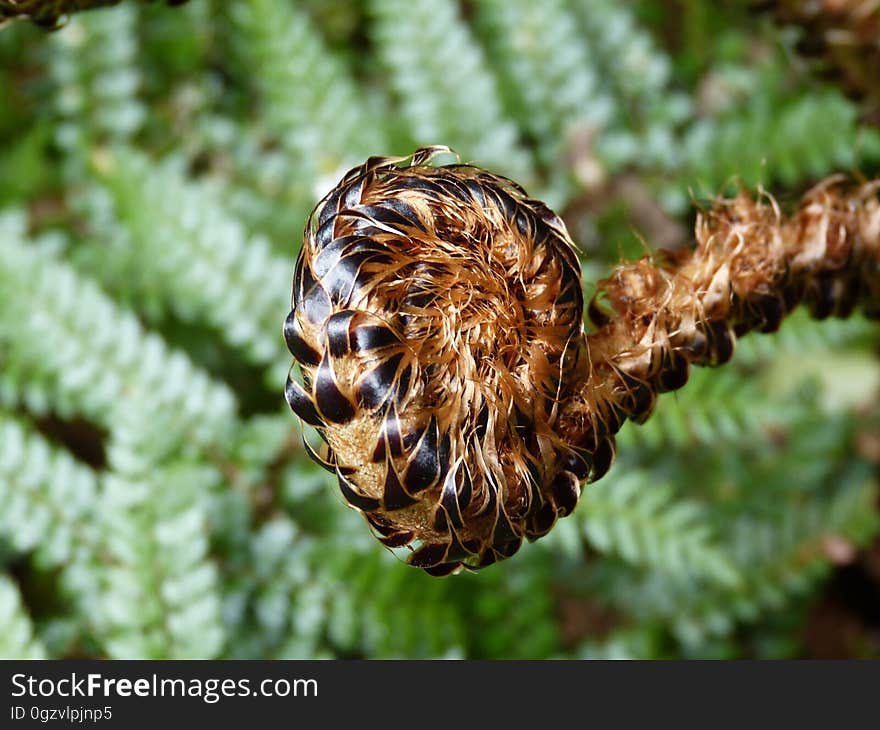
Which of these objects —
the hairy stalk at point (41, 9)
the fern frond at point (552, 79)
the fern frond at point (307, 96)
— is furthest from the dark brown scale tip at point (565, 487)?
the fern frond at point (552, 79)

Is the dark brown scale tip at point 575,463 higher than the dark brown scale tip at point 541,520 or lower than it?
higher

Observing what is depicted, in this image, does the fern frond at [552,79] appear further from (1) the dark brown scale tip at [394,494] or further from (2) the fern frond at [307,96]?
(1) the dark brown scale tip at [394,494]

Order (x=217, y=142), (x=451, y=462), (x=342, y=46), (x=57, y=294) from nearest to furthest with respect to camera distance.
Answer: (x=451, y=462) → (x=57, y=294) → (x=217, y=142) → (x=342, y=46)

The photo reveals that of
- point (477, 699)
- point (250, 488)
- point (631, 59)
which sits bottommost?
point (477, 699)

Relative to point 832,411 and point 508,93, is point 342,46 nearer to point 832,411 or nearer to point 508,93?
point 508,93

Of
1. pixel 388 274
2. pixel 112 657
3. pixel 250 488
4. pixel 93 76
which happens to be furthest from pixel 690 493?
pixel 93 76

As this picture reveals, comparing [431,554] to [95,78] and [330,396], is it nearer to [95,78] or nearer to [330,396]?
[330,396]
